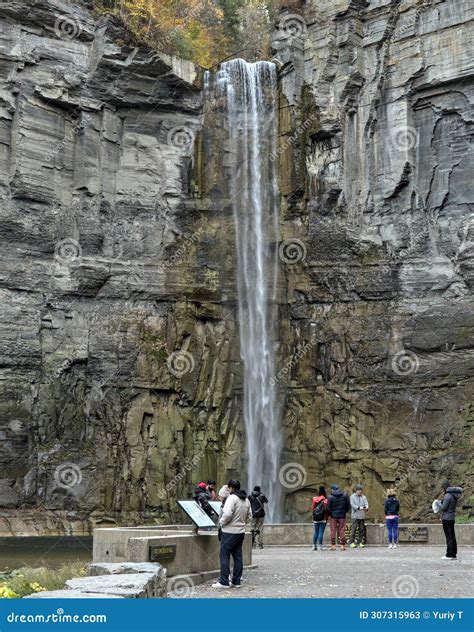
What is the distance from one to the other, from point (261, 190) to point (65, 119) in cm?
1084

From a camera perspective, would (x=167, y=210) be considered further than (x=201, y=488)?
Yes

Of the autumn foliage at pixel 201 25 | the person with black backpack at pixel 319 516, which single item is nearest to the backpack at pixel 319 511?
the person with black backpack at pixel 319 516

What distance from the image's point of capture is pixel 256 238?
2047 inches

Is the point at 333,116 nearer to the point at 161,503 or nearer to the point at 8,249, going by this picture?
the point at 8,249

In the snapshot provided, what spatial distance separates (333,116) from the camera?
2024 inches

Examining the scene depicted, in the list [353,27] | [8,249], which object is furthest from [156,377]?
[353,27]

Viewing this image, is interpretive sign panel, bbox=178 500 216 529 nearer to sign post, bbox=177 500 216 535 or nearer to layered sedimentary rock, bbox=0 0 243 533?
sign post, bbox=177 500 216 535

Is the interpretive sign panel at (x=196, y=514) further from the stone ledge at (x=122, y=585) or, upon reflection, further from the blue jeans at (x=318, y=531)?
the blue jeans at (x=318, y=531)

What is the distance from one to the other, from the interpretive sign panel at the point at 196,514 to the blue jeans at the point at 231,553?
1.98m

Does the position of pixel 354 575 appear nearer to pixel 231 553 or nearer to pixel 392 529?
pixel 231 553

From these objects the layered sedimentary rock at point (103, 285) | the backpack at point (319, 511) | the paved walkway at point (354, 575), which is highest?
the layered sedimentary rock at point (103, 285)

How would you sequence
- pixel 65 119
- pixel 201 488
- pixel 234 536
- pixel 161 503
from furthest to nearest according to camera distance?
pixel 65 119 < pixel 161 503 < pixel 201 488 < pixel 234 536

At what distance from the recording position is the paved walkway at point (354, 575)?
54.2 ft

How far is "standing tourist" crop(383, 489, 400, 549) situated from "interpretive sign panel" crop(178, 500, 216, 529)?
9223mm
